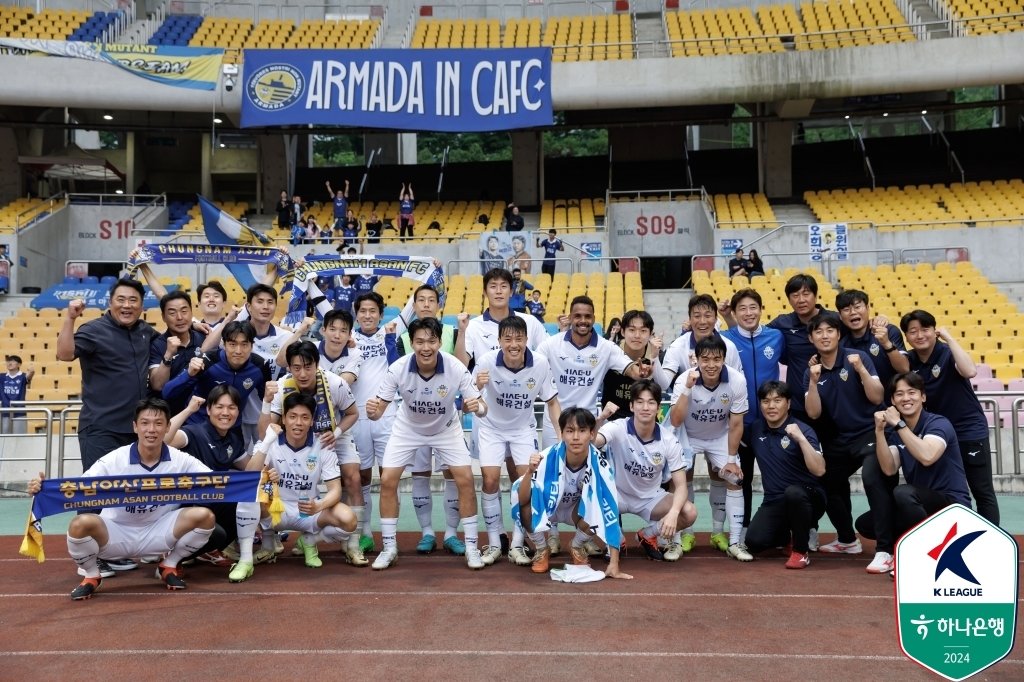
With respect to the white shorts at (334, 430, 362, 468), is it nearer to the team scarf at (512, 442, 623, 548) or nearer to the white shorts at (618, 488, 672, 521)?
the team scarf at (512, 442, 623, 548)

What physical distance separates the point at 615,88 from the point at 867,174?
30.4 feet

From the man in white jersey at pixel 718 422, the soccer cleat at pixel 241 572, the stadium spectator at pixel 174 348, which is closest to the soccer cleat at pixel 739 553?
the man in white jersey at pixel 718 422

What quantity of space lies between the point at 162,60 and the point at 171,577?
20.8 metres

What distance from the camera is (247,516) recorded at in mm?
6566

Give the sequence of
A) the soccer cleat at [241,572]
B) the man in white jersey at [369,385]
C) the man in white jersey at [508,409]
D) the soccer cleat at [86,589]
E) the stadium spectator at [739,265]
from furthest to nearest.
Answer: the stadium spectator at [739,265] < the man in white jersey at [369,385] < the man in white jersey at [508,409] < the soccer cleat at [241,572] < the soccer cleat at [86,589]

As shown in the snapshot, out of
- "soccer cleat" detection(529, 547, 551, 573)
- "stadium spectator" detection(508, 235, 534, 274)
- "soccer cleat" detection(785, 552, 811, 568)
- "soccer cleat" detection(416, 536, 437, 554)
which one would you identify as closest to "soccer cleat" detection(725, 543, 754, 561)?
"soccer cleat" detection(785, 552, 811, 568)

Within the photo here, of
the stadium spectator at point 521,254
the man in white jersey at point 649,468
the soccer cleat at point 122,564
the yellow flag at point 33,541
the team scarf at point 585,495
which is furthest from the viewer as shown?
the stadium spectator at point 521,254

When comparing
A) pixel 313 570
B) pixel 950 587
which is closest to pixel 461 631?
pixel 313 570

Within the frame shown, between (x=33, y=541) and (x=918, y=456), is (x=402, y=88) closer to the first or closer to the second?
(x=33, y=541)

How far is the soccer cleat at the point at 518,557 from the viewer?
686cm

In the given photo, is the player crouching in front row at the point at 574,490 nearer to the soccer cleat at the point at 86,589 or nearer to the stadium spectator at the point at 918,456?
the stadium spectator at the point at 918,456

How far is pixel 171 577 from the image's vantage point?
6.24 meters

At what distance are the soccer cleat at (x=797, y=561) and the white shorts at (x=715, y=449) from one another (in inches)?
36.9

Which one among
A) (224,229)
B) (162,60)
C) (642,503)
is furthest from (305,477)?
(162,60)
